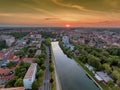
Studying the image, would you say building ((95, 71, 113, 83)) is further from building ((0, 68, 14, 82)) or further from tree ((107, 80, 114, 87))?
building ((0, 68, 14, 82))

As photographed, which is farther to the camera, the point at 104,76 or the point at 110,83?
the point at 104,76

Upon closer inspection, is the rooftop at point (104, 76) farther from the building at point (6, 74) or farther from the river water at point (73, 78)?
the building at point (6, 74)

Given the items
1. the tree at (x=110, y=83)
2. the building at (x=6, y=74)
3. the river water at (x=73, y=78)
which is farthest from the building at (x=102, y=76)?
the building at (x=6, y=74)

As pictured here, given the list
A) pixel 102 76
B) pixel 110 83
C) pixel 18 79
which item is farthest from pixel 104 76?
pixel 18 79

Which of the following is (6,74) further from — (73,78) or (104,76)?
(104,76)

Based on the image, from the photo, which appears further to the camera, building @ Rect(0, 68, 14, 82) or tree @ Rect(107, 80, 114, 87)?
building @ Rect(0, 68, 14, 82)

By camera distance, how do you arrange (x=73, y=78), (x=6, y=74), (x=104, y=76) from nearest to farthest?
(x=104, y=76) → (x=73, y=78) → (x=6, y=74)

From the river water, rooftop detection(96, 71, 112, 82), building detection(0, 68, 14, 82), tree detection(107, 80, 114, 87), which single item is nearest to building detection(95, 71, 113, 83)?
rooftop detection(96, 71, 112, 82)

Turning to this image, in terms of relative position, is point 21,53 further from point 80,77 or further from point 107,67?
point 107,67

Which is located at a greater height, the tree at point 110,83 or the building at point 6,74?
the tree at point 110,83

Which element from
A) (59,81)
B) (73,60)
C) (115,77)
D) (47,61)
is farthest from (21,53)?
(115,77)

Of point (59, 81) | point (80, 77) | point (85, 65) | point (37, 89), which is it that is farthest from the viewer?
point (85, 65)
